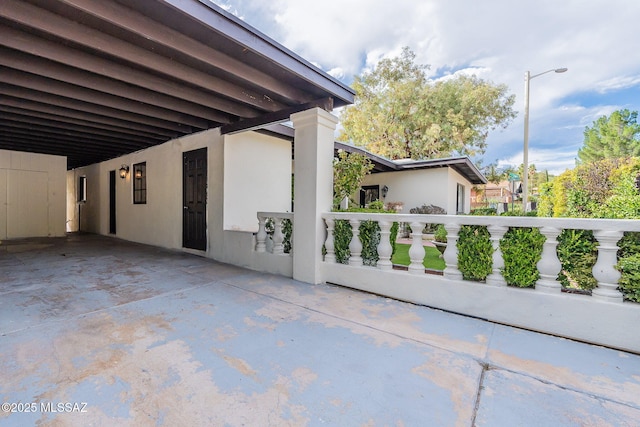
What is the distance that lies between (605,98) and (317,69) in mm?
22630

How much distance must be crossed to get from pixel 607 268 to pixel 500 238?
0.73m

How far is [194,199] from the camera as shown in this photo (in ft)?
19.3

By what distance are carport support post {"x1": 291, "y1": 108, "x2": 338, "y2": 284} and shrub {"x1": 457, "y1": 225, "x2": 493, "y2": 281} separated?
5.67 ft

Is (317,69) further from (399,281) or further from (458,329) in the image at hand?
(458,329)

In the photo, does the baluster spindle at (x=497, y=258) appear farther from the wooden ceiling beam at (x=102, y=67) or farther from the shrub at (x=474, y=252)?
the wooden ceiling beam at (x=102, y=67)

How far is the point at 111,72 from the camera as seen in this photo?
10.5ft

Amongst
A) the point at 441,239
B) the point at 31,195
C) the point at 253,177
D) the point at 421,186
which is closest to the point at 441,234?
the point at 441,239

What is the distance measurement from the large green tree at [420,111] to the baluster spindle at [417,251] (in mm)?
13951

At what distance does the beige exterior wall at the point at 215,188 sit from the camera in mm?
5289

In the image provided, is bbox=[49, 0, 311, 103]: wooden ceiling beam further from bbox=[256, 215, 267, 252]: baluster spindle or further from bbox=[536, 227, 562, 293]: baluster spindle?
bbox=[536, 227, 562, 293]: baluster spindle

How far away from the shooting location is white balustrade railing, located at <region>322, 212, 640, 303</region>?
220 cm

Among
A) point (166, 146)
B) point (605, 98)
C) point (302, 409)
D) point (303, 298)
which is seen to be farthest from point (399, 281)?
point (605, 98)

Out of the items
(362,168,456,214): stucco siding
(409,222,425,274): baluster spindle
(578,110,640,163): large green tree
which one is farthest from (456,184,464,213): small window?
(409,222,425,274): baluster spindle

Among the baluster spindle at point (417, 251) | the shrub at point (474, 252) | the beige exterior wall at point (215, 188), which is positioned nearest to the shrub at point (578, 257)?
the shrub at point (474, 252)
